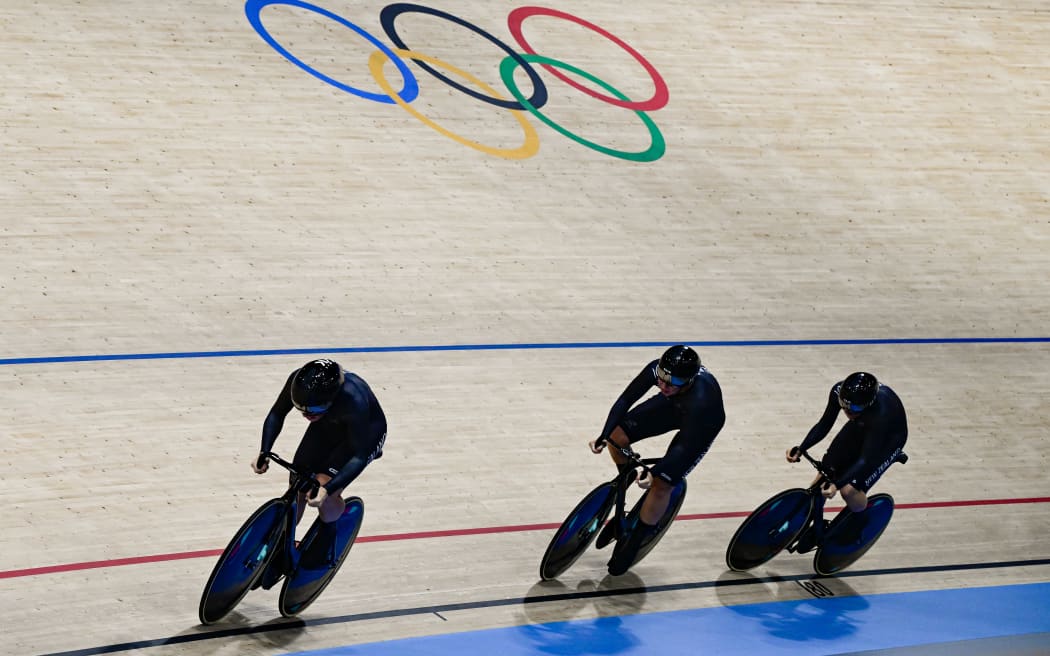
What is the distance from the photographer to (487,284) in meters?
7.27

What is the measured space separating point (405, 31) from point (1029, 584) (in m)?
5.86

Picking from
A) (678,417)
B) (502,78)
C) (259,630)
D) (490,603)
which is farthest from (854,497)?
(502,78)

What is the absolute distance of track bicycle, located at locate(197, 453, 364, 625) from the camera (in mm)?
4234

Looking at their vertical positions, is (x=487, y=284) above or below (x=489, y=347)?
above

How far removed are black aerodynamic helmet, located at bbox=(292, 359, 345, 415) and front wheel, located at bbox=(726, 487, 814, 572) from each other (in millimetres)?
2058

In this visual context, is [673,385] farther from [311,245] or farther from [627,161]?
[627,161]

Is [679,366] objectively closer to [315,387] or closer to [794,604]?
[794,604]

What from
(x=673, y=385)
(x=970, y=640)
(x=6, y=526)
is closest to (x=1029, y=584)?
(x=970, y=640)

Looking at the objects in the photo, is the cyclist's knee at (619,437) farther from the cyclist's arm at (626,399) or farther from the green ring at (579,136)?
the green ring at (579,136)

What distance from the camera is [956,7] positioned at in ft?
35.3

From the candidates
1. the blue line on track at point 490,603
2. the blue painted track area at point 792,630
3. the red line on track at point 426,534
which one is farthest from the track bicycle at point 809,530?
the red line on track at point 426,534

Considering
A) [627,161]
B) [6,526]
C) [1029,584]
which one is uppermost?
[627,161]

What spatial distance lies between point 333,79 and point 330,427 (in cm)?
460

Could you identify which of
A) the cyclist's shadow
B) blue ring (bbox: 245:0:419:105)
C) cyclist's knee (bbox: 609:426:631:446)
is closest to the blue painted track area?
the cyclist's shadow
